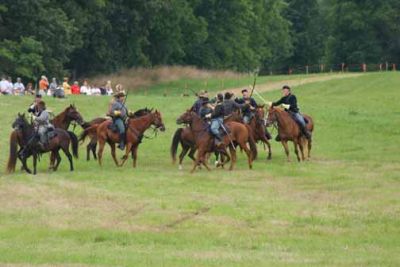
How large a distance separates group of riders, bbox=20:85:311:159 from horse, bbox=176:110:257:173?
0.19 metres

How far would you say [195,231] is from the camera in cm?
2256

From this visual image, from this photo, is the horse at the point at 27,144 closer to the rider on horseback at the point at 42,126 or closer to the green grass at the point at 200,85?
the rider on horseback at the point at 42,126

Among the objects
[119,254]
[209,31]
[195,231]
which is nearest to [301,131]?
[195,231]

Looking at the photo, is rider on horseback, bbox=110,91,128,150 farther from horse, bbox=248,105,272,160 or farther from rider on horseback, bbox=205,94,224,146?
horse, bbox=248,105,272,160

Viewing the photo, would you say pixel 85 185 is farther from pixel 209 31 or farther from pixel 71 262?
pixel 209 31

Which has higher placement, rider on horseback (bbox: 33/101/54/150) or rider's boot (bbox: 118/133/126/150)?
rider on horseback (bbox: 33/101/54/150)

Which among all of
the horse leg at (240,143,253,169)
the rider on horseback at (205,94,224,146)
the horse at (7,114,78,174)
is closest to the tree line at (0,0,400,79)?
the horse at (7,114,78,174)

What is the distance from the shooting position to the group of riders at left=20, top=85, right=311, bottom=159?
110 ft

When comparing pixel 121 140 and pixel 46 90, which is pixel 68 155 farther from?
pixel 46 90

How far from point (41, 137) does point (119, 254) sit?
47.2 ft

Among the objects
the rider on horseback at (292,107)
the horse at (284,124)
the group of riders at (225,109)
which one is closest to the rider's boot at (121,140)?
the group of riders at (225,109)

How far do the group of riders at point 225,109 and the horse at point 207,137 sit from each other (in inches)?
7.2

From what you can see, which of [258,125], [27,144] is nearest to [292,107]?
[258,125]

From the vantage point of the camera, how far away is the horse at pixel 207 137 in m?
33.4
